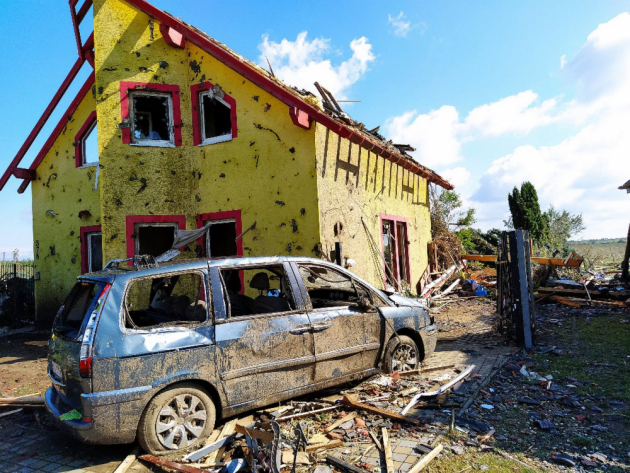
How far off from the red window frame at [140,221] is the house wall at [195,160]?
9 cm

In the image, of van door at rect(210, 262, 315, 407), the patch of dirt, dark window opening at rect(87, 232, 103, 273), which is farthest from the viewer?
dark window opening at rect(87, 232, 103, 273)

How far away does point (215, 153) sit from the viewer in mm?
8930

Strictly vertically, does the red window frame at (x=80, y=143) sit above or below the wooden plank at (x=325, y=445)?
above

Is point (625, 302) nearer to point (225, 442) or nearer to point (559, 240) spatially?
point (225, 442)

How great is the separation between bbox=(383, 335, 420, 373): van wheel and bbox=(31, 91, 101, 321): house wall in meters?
9.00

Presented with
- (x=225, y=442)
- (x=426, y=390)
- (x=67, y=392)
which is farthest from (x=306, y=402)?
(x=67, y=392)

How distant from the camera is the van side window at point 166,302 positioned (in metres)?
3.84

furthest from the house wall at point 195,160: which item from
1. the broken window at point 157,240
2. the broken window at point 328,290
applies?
the broken window at point 157,240

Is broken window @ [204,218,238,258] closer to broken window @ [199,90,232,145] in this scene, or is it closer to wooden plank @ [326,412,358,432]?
broken window @ [199,90,232,145]

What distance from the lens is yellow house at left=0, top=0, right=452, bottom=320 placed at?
8094 millimetres

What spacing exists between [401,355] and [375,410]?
1219mm

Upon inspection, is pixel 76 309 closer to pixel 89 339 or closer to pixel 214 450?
pixel 89 339

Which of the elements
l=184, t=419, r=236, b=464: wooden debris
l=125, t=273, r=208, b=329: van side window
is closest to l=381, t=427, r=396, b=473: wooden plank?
l=184, t=419, r=236, b=464: wooden debris

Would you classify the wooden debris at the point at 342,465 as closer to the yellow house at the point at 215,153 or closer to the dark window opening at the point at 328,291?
the dark window opening at the point at 328,291
